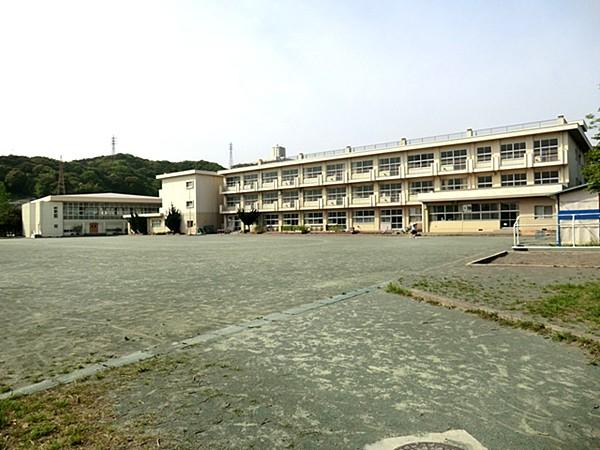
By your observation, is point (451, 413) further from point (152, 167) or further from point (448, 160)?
point (152, 167)

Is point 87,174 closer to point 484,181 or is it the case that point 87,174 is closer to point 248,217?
point 248,217

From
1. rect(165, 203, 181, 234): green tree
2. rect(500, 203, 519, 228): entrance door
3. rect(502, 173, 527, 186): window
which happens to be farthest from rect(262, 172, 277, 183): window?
rect(500, 203, 519, 228): entrance door

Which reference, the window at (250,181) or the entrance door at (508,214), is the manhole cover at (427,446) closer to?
the entrance door at (508,214)

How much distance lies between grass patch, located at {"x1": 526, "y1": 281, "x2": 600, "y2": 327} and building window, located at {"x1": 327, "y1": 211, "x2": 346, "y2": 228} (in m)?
45.5

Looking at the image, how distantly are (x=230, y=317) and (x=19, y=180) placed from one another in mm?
100678

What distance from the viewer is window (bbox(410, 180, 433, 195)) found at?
4669 centimetres

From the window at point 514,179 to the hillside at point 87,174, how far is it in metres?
73.9

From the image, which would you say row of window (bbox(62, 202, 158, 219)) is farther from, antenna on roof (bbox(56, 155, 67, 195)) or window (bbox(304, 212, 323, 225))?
window (bbox(304, 212, 323, 225))

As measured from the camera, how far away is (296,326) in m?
5.65

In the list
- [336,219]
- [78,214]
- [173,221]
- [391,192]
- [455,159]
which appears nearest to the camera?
[455,159]

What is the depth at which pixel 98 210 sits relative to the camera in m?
73.9

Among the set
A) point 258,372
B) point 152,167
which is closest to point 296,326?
point 258,372

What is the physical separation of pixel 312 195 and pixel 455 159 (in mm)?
18728

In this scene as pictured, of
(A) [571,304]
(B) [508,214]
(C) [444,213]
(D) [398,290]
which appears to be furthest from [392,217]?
(A) [571,304]
